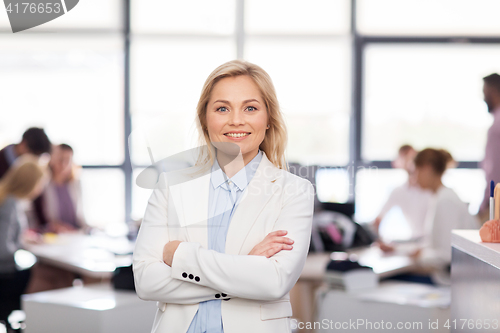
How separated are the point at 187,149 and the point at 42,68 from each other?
4.75m

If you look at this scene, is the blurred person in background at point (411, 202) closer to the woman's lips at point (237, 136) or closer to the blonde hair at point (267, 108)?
the blonde hair at point (267, 108)

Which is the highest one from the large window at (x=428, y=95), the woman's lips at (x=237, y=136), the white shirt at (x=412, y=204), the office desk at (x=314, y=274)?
the large window at (x=428, y=95)

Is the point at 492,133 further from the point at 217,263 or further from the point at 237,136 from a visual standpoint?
the point at 217,263

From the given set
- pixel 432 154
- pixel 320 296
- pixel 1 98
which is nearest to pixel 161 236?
pixel 320 296

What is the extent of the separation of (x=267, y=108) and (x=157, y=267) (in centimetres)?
56

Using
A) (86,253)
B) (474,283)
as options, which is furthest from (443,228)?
(86,253)

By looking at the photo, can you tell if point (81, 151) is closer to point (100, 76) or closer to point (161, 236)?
point (100, 76)

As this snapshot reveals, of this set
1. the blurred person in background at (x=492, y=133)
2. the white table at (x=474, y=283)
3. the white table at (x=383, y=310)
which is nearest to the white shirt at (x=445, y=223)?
the blurred person in background at (x=492, y=133)

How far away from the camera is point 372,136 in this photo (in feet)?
19.3

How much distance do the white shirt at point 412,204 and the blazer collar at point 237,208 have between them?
3106 millimetres

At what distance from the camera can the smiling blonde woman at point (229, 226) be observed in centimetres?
139

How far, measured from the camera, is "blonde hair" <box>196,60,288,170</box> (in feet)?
4.91

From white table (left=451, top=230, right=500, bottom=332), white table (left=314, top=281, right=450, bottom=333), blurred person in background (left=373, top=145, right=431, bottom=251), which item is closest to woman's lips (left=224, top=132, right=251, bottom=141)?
white table (left=451, top=230, right=500, bottom=332)

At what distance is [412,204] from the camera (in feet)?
15.1
